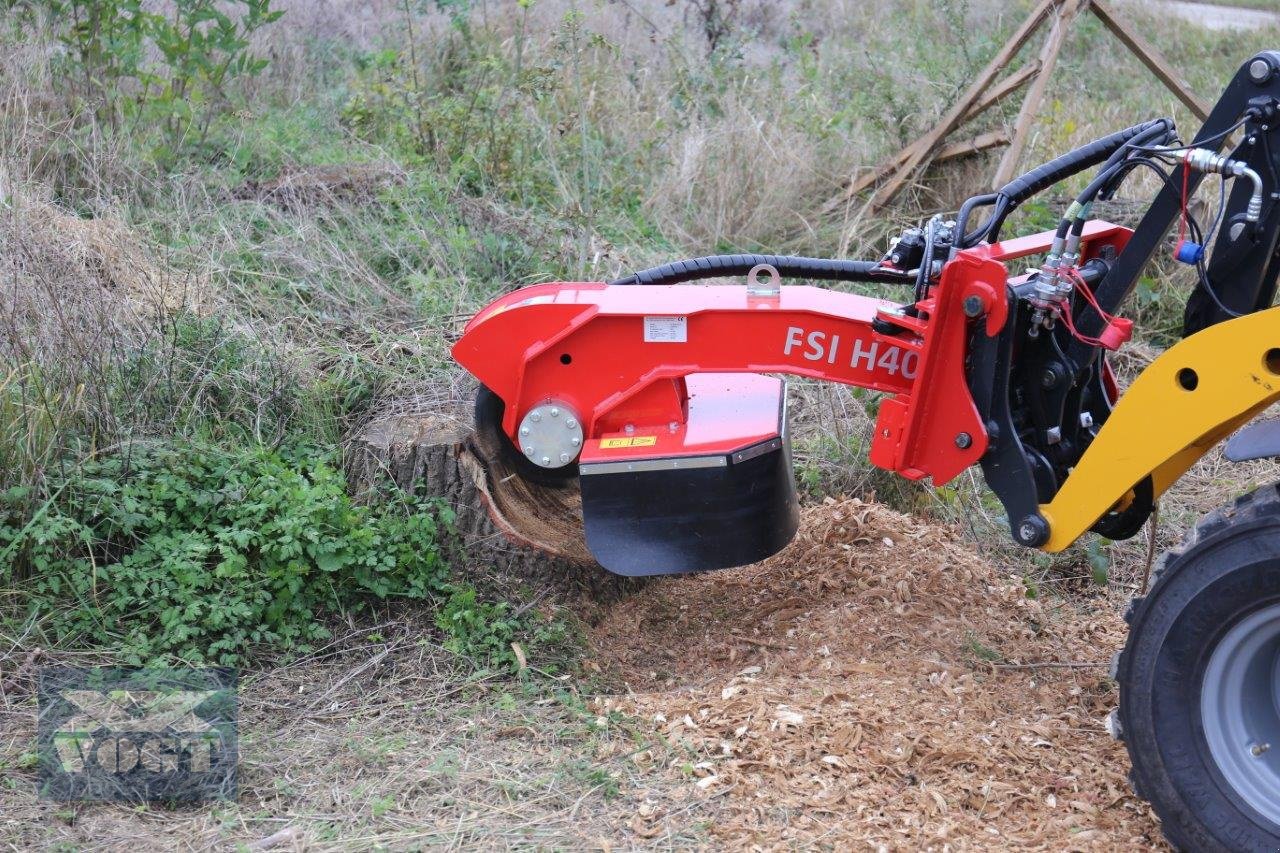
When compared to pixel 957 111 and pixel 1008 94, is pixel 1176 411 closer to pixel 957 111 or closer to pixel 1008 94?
pixel 957 111

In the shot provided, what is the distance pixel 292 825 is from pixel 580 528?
1512mm

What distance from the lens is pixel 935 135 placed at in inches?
281

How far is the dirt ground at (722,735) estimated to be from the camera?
3.13 metres

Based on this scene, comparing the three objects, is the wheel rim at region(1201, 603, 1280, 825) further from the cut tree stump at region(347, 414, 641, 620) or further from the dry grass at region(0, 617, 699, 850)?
the cut tree stump at region(347, 414, 641, 620)

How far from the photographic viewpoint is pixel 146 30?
6453 millimetres

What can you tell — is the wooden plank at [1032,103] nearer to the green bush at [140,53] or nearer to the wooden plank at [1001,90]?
the wooden plank at [1001,90]

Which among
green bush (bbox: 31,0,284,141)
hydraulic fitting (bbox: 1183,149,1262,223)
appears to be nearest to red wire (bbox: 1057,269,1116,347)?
hydraulic fitting (bbox: 1183,149,1262,223)

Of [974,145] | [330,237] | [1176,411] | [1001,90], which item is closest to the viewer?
[1176,411]

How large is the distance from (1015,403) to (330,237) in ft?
11.6

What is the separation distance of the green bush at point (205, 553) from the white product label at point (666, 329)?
3.30ft

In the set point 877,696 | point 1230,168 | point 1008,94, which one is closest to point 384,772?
point 877,696

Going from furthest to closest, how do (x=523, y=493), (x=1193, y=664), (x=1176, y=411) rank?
(x=523, y=493)
(x=1176, y=411)
(x=1193, y=664)

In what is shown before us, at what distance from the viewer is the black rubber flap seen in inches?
145

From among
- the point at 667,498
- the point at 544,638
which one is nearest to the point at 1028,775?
the point at 667,498
